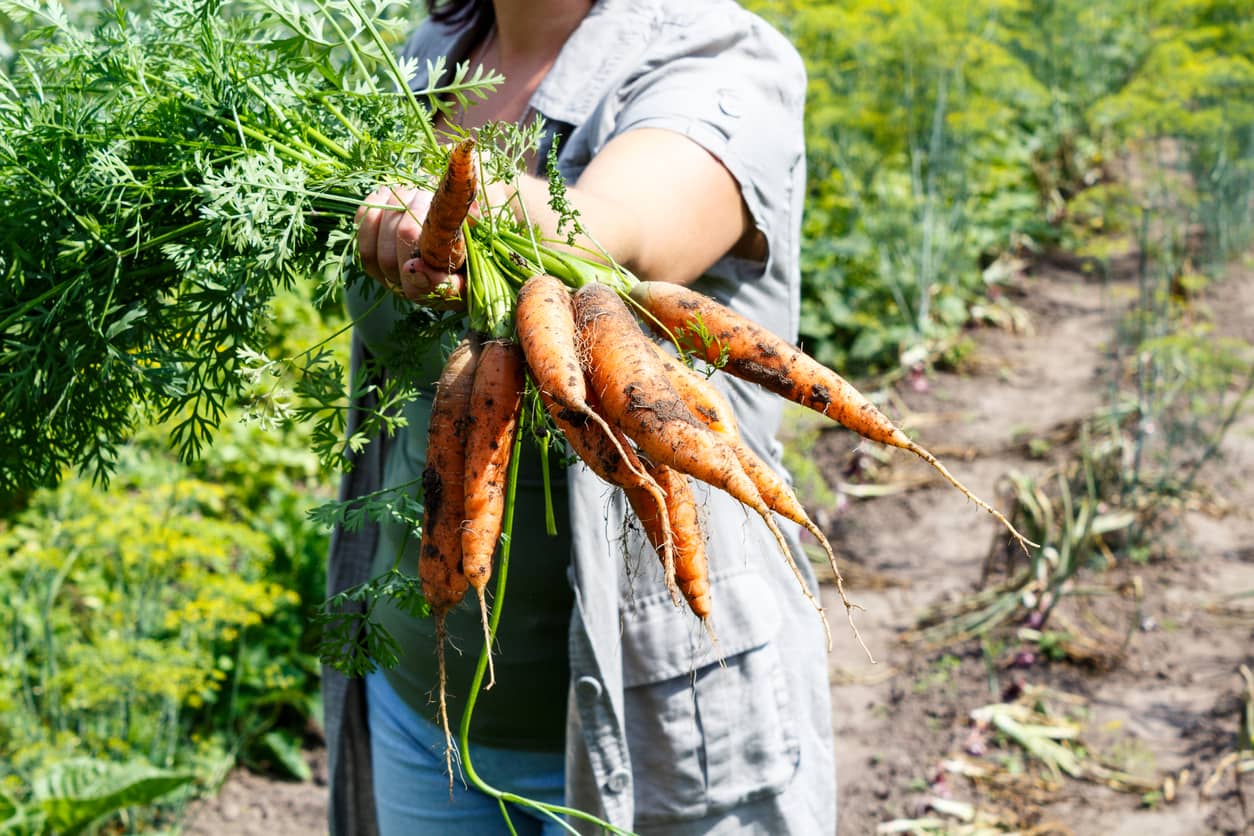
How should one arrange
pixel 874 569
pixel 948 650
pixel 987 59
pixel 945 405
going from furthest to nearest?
pixel 987 59 < pixel 945 405 < pixel 874 569 < pixel 948 650

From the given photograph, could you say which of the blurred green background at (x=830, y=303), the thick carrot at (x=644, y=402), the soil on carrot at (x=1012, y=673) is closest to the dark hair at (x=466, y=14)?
the blurred green background at (x=830, y=303)

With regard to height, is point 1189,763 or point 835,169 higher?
point 835,169

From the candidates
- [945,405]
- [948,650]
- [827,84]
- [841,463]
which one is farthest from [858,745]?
[827,84]

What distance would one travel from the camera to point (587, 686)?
1559 mm

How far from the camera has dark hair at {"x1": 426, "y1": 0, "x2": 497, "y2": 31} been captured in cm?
194

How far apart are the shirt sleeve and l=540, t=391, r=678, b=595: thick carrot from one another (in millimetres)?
475

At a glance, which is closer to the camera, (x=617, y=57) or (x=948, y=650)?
(x=617, y=57)

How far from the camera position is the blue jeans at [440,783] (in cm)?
175

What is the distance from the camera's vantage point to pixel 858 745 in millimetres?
3490

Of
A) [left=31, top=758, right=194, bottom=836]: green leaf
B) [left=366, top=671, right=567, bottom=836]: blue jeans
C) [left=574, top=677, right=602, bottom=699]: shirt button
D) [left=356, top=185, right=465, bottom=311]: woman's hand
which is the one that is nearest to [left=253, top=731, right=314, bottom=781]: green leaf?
[left=31, top=758, right=194, bottom=836]: green leaf

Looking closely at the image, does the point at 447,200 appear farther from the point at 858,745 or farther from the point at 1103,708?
the point at 1103,708

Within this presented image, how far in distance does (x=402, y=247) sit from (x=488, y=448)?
0.81 feet

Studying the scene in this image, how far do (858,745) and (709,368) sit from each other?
2.41m

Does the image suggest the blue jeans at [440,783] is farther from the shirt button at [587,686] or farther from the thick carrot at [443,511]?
the thick carrot at [443,511]
